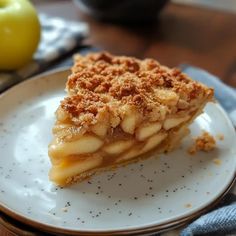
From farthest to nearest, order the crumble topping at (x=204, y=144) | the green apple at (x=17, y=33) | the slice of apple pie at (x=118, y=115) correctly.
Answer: the green apple at (x=17, y=33) → the crumble topping at (x=204, y=144) → the slice of apple pie at (x=118, y=115)

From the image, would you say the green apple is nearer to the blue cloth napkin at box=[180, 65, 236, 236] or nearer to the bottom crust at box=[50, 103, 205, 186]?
the bottom crust at box=[50, 103, 205, 186]

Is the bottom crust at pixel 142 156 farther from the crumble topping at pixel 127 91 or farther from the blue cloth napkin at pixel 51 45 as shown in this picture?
the blue cloth napkin at pixel 51 45

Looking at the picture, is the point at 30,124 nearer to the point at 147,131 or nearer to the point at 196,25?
the point at 147,131

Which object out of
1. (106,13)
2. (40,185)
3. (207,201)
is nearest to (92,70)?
(40,185)

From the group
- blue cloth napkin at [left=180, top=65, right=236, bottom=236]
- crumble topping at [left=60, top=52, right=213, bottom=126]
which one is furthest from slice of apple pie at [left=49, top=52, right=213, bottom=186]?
blue cloth napkin at [left=180, top=65, right=236, bottom=236]

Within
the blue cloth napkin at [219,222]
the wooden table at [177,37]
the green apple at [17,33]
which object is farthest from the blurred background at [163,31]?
the blue cloth napkin at [219,222]
